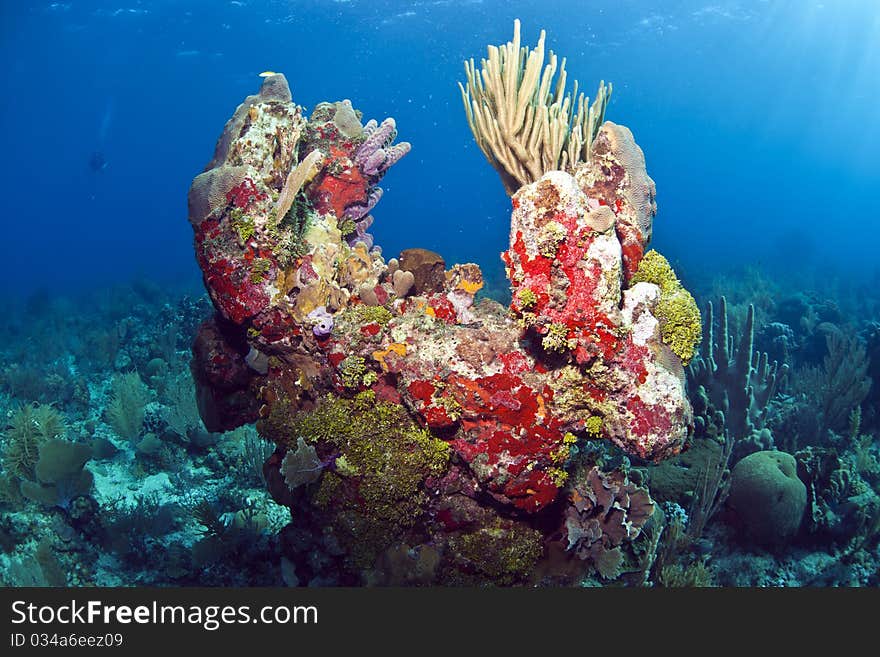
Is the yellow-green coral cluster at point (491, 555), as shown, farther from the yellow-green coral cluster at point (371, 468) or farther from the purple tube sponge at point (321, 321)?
the purple tube sponge at point (321, 321)

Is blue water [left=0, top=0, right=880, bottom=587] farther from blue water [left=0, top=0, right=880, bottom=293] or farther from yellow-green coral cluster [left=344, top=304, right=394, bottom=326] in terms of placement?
blue water [left=0, top=0, right=880, bottom=293]

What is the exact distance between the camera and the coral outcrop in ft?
13.1

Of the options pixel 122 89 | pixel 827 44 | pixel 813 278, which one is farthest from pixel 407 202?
pixel 813 278

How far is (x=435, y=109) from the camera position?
115000 mm

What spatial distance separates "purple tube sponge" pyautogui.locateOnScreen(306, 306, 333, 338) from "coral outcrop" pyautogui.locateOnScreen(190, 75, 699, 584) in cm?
1

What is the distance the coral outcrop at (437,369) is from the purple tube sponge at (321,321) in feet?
0.05

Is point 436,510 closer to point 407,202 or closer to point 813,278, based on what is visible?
Result: point 813,278

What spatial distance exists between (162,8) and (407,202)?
381 feet

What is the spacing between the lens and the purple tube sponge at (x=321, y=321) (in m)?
4.77

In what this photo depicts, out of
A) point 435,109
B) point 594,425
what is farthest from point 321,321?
point 435,109

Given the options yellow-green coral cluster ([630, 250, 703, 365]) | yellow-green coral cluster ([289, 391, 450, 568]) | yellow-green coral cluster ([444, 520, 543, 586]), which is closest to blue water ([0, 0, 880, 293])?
yellow-green coral cluster ([630, 250, 703, 365])

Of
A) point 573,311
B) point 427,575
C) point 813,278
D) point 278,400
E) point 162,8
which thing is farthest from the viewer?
point 162,8

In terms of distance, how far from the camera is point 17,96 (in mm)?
67000

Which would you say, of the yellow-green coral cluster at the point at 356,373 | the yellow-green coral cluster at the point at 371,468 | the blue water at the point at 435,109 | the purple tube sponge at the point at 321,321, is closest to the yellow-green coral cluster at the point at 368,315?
the purple tube sponge at the point at 321,321
